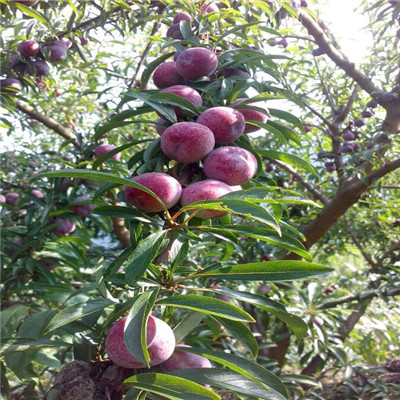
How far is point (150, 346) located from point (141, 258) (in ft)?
0.37

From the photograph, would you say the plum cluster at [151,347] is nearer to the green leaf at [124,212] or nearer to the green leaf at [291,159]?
the green leaf at [124,212]

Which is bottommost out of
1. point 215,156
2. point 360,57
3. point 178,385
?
point 178,385

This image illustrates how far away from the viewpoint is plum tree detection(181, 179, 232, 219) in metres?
0.63

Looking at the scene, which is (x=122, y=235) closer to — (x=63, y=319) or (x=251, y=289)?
(x=251, y=289)

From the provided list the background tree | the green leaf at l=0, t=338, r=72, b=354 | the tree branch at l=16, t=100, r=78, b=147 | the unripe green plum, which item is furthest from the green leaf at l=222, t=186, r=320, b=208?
the tree branch at l=16, t=100, r=78, b=147

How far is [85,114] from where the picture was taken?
312 centimetres

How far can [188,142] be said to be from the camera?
696 millimetres

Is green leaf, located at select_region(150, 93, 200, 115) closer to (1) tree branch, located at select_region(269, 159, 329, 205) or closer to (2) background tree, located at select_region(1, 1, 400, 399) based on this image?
(2) background tree, located at select_region(1, 1, 400, 399)

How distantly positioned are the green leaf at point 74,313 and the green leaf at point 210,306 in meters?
0.10

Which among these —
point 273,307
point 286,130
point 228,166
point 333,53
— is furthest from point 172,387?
point 333,53

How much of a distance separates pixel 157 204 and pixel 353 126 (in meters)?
2.51

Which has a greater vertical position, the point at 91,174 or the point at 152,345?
the point at 91,174

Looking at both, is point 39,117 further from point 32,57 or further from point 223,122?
point 223,122

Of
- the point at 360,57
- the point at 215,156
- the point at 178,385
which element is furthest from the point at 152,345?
the point at 360,57
